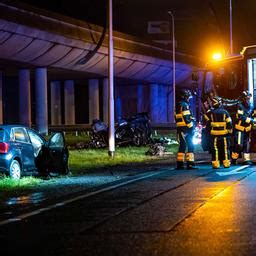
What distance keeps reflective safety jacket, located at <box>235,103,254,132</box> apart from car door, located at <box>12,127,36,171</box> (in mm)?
5436

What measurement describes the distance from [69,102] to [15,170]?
45265mm

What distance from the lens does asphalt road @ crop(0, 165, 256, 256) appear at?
22.0 ft

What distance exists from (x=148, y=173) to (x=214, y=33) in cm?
6751

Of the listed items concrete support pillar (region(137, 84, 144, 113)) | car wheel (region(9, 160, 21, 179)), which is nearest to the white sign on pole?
concrete support pillar (region(137, 84, 144, 113))

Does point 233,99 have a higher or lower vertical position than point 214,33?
lower

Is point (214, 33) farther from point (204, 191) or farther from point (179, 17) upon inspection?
point (204, 191)

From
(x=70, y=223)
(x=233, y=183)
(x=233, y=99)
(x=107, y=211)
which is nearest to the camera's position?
(x=70, y=223)

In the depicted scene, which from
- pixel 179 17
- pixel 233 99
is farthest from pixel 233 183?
pixel 179 17

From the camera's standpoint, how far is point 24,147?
1466 centimetres

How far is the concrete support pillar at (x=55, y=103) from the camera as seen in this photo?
60.4 metres

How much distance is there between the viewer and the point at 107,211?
9406mm

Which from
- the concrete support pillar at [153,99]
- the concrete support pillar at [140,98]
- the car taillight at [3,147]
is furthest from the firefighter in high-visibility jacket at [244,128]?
the concrete support pillar at [140,98]

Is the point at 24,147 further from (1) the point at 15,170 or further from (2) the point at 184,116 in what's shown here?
(2) the point at 184,116

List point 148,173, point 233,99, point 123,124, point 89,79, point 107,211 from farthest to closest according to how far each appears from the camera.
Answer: point 89,79, point 123,124, point 233,99, point 148,173, point 107,211
